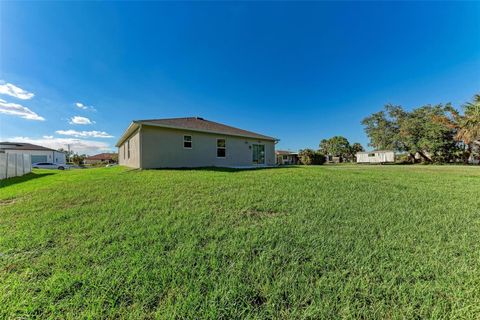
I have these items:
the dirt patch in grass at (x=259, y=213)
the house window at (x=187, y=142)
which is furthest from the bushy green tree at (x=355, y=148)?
the dirt patch in grass at (x=259, y=213)

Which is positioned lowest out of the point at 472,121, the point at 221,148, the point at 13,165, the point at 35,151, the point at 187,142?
the point at 13,165

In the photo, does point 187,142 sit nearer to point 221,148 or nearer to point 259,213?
point 221,148

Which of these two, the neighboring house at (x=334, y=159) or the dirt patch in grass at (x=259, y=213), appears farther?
the neighboring house at (x=334, y=159)

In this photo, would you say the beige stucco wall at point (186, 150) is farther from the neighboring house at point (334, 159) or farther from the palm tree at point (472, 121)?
the neighboring house at point (334, 159)

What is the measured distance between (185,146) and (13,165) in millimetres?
10319

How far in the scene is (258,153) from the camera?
16.4 meters

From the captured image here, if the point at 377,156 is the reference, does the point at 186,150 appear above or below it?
below

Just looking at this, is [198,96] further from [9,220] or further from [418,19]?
[418,19]

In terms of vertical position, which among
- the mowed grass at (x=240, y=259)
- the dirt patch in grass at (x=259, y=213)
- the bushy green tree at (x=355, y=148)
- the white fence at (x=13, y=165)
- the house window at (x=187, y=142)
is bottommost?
the mowed grass at (x=240, y=259)

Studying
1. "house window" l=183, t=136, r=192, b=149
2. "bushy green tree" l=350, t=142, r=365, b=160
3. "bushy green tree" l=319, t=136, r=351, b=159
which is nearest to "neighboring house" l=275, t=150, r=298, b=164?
"bushy green tree" l=319, t=136, r=351, b=159

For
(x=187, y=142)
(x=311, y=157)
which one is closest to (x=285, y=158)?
(x=311, y=157)

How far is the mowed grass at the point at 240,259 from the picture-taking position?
1.70m

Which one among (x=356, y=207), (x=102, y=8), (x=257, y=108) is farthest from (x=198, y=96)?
(x=356, y=207)

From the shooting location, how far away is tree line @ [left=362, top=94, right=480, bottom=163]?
26594 mm
